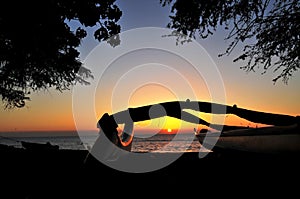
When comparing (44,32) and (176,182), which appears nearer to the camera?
(176,182)

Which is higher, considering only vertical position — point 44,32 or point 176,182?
point 44,32

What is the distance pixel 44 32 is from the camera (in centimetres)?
801

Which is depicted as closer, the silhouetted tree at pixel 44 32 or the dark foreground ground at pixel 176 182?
the dark foreground ground at pixel 176 182

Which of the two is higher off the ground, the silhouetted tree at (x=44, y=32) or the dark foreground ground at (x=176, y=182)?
the silhouetted tree at (x=44, y=32)

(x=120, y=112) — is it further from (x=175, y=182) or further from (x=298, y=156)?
(x=298, y=156)

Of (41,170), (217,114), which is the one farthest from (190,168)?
(41,170)

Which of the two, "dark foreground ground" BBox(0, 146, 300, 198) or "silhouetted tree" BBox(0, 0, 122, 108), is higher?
"silhouetted tree" BBox(0, 0, 122, 108)

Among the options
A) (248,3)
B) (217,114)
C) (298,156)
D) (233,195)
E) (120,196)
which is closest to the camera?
(233,195)

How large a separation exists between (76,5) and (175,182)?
674cm

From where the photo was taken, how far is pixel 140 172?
4070 millimetres

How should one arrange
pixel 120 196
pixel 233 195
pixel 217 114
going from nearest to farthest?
1. pixel 233 195
2. pixel 120 196
3. pixel 217 114

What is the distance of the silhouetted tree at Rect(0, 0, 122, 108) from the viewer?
718 cm

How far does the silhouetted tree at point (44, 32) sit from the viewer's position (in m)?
7.18

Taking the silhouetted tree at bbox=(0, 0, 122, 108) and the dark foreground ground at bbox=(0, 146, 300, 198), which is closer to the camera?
the dark foreground ground at bbox=(0, 146, 300, 198)
